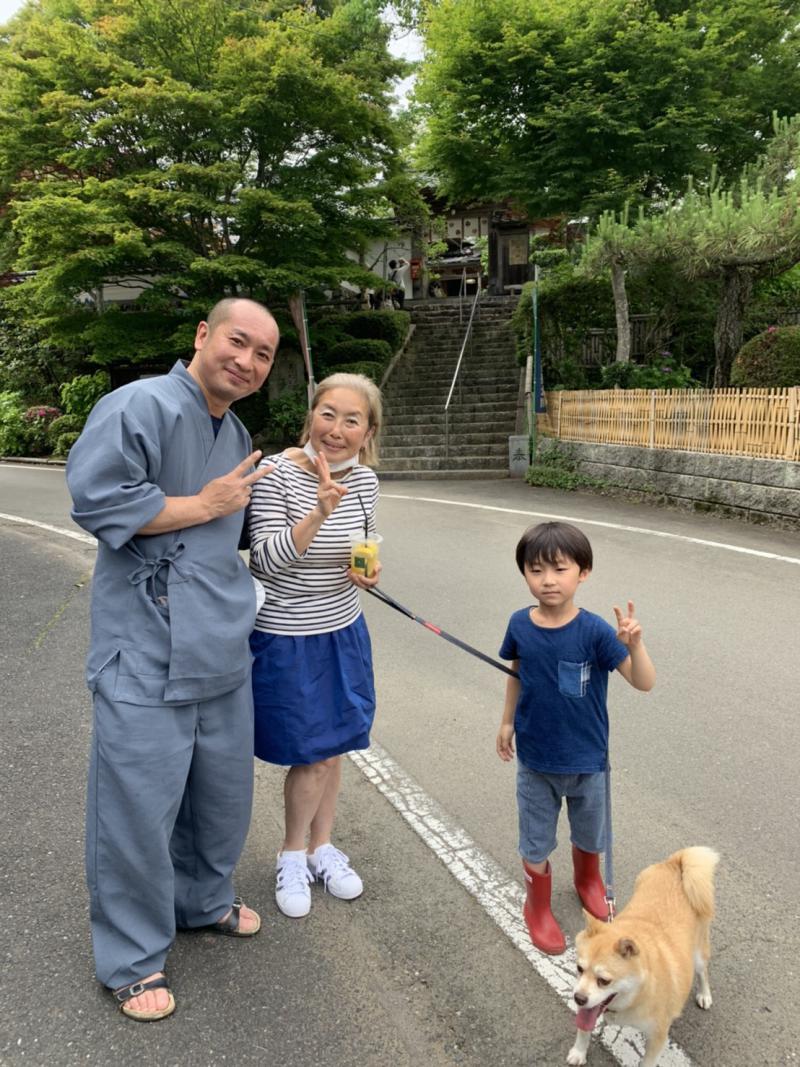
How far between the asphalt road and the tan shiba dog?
219mm

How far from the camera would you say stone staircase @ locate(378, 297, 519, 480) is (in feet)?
47.8

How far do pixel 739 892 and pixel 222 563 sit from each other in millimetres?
2111

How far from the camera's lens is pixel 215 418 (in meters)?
2.21

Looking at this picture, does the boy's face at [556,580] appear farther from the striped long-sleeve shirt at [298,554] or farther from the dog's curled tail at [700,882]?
the dog's curled tail at [700,882]

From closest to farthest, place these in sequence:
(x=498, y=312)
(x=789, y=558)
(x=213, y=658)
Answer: (x=213, y=658)
(x=789, y=558)
(x=498, y=312)

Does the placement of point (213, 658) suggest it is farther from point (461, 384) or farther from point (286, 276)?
point (461, 384)

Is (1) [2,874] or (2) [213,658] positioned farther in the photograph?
(1) [2,874]

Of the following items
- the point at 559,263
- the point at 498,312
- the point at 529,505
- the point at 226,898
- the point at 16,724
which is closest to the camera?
the point at 226,898

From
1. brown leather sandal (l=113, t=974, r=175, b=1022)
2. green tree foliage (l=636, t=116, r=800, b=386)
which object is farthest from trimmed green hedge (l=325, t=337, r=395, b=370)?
brown leather sandal (l=113, t=974, r=175, b=1022)

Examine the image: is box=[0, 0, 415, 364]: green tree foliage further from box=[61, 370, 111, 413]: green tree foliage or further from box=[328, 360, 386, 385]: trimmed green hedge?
box=[61, 370, 111, 413]: green tree foliage

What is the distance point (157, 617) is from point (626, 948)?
4.65 ft

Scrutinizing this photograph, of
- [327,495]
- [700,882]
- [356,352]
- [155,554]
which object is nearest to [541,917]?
[700,882]

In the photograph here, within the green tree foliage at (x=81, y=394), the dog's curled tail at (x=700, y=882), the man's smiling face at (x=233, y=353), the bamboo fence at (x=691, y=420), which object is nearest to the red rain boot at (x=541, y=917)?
the dog's curled tail at (x=700, y=882)

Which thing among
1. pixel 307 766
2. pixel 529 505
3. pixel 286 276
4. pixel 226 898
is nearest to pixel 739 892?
pixel 307 766
